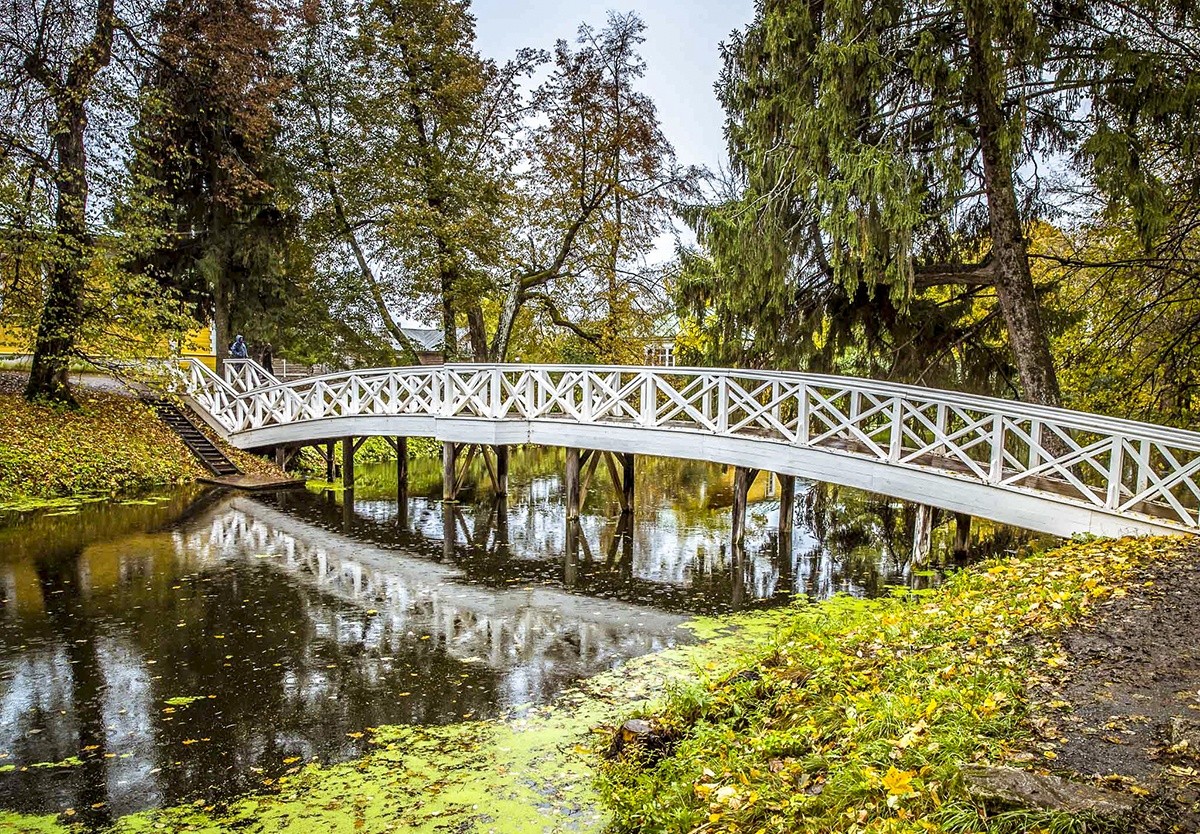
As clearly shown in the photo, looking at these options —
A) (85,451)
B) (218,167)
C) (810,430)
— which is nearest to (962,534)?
(810,430)

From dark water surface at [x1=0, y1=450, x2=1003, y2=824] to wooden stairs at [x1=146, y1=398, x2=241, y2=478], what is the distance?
1.94 meters

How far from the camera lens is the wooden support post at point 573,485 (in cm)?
1369

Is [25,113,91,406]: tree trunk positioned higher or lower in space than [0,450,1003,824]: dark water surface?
higher

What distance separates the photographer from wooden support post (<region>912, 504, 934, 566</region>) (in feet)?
32.0

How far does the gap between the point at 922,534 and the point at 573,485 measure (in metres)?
6.23

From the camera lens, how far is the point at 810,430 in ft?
43.7

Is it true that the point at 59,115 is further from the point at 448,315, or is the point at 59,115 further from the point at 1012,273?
the point at 1012,273

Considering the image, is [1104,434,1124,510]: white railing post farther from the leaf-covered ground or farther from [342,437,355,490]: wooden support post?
[342,437,355,490]: wooden support post

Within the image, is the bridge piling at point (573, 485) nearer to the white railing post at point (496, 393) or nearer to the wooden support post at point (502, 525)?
the wooden support post at point (502, 525)

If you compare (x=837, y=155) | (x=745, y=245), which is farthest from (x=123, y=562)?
(x=837, y=155)

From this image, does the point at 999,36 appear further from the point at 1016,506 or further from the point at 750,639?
the point at 750,639

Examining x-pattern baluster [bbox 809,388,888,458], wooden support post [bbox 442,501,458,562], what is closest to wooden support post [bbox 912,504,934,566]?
x-pattern baluster [bbox 809,388,888,458]

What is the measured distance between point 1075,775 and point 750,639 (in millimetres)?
4492

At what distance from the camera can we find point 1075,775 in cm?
285
